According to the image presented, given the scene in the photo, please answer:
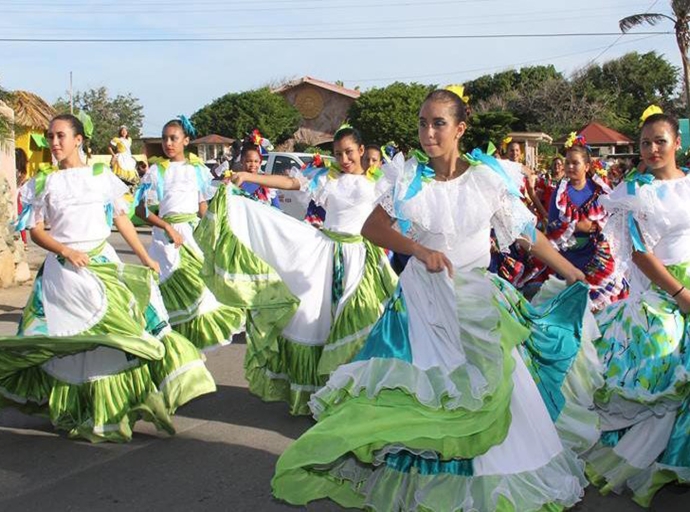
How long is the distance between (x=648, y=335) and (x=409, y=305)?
1.45 metres

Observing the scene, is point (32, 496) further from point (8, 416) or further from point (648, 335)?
point (648, 335)

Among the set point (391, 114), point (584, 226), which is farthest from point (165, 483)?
point (391, 114)

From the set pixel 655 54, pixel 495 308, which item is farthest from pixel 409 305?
pixel 655 54

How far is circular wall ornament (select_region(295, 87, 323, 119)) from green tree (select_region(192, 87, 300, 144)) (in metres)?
2.59

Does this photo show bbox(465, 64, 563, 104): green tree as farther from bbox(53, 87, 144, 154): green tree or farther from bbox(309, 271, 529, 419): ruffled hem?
bbox(309, 271, 529, 419): ruffled hem

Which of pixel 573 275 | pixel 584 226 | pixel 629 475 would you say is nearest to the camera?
pixel 573 275

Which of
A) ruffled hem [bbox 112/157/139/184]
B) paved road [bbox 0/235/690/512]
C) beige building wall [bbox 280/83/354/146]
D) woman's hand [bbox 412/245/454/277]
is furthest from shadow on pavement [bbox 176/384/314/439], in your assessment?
beige building wall [bbox 280/83/354/146]

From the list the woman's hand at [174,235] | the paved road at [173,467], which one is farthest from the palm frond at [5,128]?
the paved road at [173,467]

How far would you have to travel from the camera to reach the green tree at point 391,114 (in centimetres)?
4800

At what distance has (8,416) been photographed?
6164 millimetres

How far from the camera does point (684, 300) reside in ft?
14.2

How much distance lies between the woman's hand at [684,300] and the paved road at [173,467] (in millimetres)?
1035

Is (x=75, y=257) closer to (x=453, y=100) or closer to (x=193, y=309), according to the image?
(x=193, y=309)

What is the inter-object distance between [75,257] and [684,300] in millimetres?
3567
